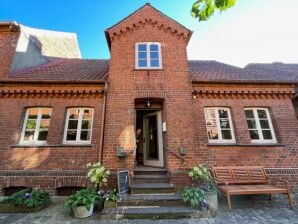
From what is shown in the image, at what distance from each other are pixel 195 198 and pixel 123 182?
2.26m

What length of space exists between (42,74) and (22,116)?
7.34 feet

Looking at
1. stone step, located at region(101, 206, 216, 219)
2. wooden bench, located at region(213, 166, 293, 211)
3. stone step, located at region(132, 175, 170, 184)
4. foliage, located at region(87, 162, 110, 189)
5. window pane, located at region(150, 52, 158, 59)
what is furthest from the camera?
window pane, located at region(150, 52, 158, 59)

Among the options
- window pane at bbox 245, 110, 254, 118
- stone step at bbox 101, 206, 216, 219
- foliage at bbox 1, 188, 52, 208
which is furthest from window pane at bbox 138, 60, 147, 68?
foliage at bbox 1, 188, 52, 208

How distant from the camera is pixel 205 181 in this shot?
5.75m

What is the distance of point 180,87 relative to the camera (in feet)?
23.6

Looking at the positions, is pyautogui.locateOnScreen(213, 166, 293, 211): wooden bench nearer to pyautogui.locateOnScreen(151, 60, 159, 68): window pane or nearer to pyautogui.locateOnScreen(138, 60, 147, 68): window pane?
pyautogui.locateOnScreen(151, 60, 159, 68): window pane

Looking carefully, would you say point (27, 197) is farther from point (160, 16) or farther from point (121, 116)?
point (160, 16)

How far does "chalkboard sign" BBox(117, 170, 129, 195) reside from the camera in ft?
18.1

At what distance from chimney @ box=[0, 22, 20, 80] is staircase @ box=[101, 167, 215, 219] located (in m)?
7.27

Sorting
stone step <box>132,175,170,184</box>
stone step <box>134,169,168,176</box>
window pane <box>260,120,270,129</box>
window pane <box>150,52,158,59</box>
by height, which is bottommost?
stone step <box>132,175,170,184</box>

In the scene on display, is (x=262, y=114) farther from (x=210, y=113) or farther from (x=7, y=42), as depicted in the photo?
(x=7, y=42)

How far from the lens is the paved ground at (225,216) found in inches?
171

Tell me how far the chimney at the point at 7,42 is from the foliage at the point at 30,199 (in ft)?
17.4

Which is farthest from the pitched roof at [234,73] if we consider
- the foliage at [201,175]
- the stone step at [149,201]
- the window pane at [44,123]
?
the window pane at [44,123]
